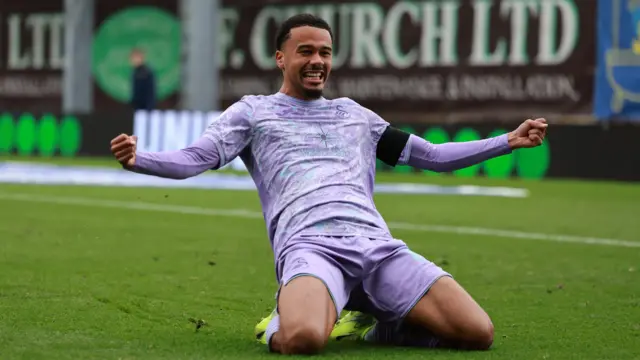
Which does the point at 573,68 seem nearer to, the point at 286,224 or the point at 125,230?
the point at 125,230

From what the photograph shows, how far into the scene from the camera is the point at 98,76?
105 ft

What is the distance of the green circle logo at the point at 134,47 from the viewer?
30.5 m

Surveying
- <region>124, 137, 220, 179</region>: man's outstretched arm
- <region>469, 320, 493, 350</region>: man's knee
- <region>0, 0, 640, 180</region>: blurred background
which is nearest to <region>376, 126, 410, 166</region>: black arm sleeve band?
<region>124, 137, 220, 179</region>: man's outstretched arm

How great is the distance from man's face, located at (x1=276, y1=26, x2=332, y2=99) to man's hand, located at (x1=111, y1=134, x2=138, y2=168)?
1049 mm

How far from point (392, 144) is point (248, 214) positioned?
8133mm

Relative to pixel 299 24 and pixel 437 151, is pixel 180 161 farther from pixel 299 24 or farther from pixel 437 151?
pixel 437 151

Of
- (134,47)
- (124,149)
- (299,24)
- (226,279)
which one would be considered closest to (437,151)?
(299,24)

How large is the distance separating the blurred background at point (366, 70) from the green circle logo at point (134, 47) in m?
0.03

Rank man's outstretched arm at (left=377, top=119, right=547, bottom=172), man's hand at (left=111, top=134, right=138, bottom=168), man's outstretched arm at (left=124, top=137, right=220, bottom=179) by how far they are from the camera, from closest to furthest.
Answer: man's hand at (left=111, top=134, right=138, bottom=168)
man's outstretched arm at (left=124, top=137, right=220, bottom=179)
man's outstretched arm at (left=377, top=119, right=547, bottom=172)

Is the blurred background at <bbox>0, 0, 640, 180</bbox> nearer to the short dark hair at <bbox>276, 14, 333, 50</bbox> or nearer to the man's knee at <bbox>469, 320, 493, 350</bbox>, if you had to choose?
the short dark hair at <bbox>276, 14, 333, 50</bbox>

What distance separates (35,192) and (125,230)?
512 cm

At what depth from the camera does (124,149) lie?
6.17 metres

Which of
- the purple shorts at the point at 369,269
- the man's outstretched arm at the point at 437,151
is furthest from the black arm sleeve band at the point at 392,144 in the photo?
the purple shorts at the point at 369,269

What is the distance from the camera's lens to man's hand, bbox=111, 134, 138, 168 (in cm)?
616
